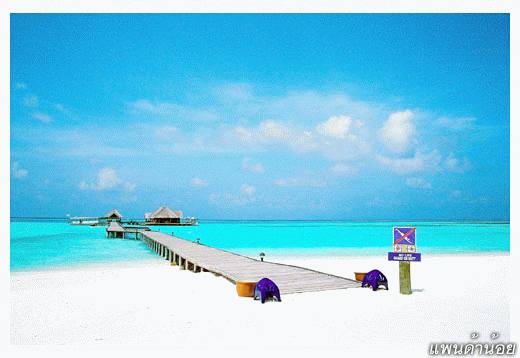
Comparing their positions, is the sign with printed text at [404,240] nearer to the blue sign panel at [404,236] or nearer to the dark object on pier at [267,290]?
the blue sign panel at [404,236]

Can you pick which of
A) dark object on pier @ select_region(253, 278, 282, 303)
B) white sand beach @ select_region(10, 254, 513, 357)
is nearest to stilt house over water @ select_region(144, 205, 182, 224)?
white sand beach @ select_region(10, 254, 513, 357)

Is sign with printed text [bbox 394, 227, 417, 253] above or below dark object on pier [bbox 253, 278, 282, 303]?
above

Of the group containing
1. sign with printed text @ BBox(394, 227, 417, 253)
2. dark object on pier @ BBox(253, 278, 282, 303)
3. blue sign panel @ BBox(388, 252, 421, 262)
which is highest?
sign with printed text @ BBox(394, 227, 417, 253)

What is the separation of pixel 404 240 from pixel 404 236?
3.0 inches

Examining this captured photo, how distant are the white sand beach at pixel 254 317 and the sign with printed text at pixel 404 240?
95 cm

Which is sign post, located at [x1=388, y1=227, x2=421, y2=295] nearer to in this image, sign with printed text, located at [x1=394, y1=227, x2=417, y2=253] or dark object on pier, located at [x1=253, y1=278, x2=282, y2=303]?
sign with printed text, located at [x1=394, y1=227, x2=417, y2=253]

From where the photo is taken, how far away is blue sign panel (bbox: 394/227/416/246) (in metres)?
7.48

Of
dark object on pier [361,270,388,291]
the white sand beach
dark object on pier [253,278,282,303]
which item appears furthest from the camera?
dark object on pier [361,270,388,291]

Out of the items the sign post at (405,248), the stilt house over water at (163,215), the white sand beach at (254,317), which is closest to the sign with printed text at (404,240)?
the sign post at (405,248)

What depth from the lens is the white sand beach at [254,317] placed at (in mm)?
5328

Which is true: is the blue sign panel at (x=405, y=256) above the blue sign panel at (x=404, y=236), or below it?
below

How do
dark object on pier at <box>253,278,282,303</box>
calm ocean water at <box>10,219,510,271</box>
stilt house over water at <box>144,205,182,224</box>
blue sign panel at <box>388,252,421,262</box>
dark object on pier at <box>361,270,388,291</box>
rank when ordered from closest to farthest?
dark object on pier at <box>253,278,282,303</box>, blue sign panel at <box>388,252,421,262</box>, dark object on pier at <box>361,270,388,291</box>, calm ocean water at <box>10,219,510,271</box>, stilt house over water at <box>144,205,182,224</box>

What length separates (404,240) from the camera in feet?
24.7
